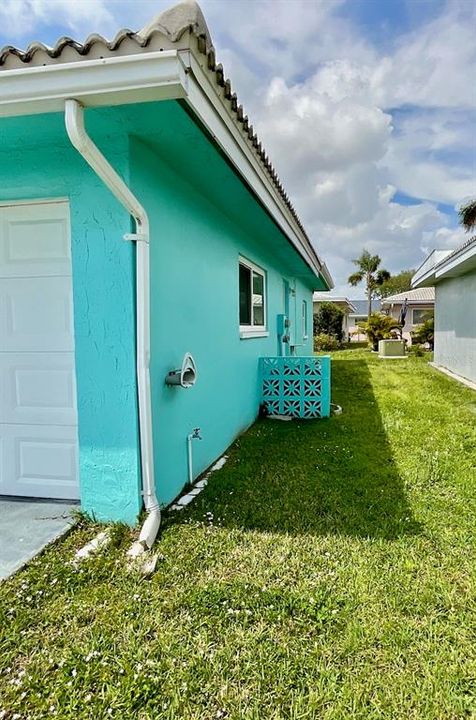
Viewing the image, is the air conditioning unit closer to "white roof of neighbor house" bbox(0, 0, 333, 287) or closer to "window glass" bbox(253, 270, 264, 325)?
"window glass" bbox(253, 270, 264, 325)

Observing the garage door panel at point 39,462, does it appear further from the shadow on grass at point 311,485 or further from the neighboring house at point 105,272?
the shadow on grass at point 311,485

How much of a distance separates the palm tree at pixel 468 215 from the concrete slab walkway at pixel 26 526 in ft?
71.7

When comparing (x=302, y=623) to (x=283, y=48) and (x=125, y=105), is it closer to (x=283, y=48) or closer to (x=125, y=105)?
(x=125, y=105)

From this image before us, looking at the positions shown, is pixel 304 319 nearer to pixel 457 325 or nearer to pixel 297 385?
pixel 457 325

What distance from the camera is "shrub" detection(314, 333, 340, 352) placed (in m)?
25.1

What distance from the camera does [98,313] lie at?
3227 millimetres

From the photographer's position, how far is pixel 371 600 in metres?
2.43

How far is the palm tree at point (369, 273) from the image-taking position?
120 ft

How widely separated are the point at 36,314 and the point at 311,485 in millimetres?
3015

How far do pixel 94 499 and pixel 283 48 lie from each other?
7.68m

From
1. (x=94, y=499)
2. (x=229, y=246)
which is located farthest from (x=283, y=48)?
(x=94, y=499)

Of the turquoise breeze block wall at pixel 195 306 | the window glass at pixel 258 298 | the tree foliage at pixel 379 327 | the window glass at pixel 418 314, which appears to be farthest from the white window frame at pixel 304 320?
the window glass at pixel 418 314

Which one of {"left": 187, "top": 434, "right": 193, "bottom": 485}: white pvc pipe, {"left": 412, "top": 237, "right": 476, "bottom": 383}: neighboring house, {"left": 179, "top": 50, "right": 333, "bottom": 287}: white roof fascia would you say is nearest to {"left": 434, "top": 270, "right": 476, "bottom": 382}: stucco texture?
{"left": 412, "top": 237, "right": 476, "bottom": 383}: neighboring house

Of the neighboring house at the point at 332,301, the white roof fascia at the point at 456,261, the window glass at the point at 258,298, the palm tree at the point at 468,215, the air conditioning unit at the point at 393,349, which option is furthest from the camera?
the neighboring house at the point at 332,301
